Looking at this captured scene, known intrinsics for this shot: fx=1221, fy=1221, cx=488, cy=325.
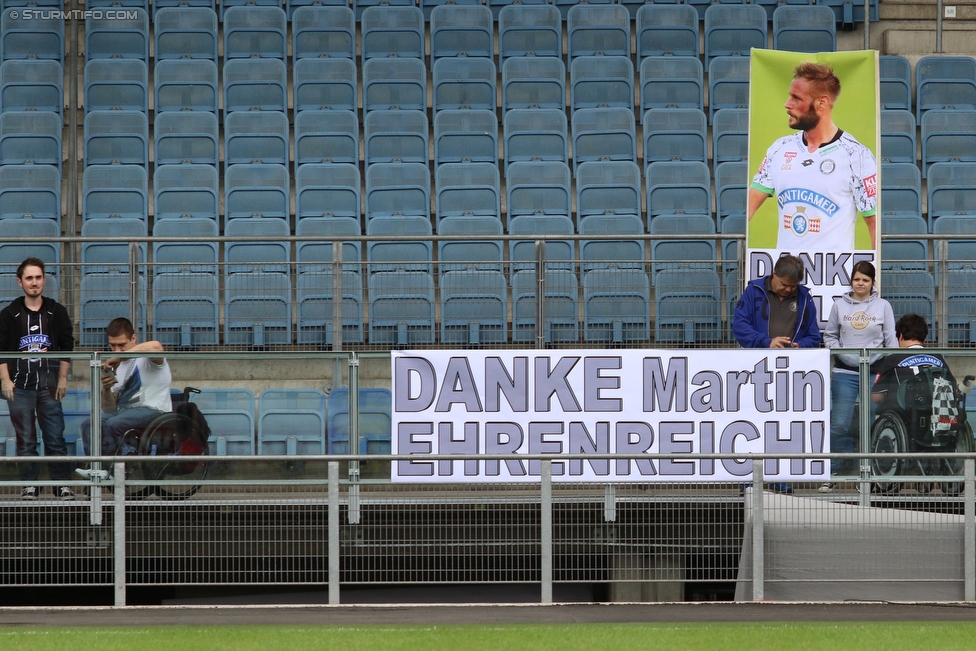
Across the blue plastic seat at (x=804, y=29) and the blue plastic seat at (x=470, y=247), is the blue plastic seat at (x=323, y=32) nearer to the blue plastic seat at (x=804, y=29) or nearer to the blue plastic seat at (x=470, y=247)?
the blue plastic seat at (x=470, y=247)

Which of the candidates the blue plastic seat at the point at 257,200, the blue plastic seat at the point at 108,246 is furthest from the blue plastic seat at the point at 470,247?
the blue plastic seat at the point at 108,246

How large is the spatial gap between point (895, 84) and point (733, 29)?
1.78 meters

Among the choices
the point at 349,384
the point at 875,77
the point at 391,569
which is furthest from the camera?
the point at 875,77

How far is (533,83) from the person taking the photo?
1239 centimetres

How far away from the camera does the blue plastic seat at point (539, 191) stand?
11.1m

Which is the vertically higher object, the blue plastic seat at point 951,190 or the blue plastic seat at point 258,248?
the blue plastic seat at point 951,190

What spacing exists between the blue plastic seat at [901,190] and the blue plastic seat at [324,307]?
510 centimetres

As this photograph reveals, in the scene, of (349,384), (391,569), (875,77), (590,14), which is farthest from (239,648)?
(590,14)

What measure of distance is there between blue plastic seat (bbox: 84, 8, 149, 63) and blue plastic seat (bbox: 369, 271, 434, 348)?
16.0ft

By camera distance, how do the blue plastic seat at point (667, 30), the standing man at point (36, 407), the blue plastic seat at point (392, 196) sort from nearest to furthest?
the standing man at point (36, 407)
the blue plastic seat at point (392, 196)
the blue plastic seat at point (667, 30)

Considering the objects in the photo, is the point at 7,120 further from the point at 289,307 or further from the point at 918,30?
the point at 918,30

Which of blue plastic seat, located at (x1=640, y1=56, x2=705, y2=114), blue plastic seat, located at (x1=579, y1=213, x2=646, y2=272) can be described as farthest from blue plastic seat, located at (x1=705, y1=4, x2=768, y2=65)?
blue plastic seat, located at (x1=579, y1=213, x2=646, y2=272)

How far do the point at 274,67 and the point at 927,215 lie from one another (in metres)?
6.56

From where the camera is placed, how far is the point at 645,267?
931 cm
